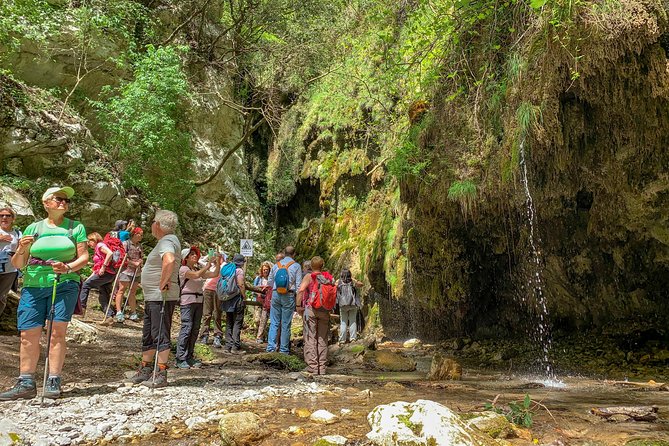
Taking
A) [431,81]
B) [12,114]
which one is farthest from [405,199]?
[12,114]

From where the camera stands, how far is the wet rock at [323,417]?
4352mm

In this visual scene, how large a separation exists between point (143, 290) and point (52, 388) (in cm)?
129

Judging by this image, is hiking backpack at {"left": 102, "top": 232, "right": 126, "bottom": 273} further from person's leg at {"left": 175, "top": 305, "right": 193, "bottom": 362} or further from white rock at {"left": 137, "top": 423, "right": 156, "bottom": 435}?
white rock at {"left": 137, "top": 423, "right": 156, "bottom": 435}

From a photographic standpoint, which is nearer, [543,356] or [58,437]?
[58,437]

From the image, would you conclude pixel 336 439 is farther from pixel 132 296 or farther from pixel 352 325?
pixel 352 325

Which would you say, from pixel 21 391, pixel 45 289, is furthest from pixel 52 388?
pixel 45 289

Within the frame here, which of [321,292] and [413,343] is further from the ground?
[321,292]

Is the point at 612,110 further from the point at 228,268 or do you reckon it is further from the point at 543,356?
the point at 228,268

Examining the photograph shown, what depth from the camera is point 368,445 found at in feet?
11.9

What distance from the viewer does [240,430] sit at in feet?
12.4

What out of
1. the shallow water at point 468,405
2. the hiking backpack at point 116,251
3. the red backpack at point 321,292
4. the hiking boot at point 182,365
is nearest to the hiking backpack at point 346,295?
the shallow water at point 468,405

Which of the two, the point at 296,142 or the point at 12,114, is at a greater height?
the point at 296,142

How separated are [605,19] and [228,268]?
24.4ft

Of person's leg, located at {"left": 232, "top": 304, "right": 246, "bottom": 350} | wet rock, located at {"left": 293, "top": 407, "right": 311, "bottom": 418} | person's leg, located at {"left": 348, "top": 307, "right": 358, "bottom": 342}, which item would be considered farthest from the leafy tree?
wet rock, located at {"left": 293, "top": 407, "right": 311, "bottom": 418}
